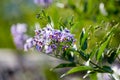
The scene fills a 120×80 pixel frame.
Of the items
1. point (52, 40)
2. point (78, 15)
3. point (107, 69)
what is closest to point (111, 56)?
point (107, 69)

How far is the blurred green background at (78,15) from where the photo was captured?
149 cm

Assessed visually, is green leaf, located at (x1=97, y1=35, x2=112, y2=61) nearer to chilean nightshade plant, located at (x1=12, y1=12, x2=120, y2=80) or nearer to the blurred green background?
chilean nightshade plant, located at (x1=12, y1=12, x2=120, y2=80)

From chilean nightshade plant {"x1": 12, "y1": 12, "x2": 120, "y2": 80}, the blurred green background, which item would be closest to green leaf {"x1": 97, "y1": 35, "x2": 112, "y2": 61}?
chilean nightshade plant {"x1": 12, "y1": 12, "x2": 120, "y2": 80}

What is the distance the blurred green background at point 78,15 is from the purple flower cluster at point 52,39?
3.0 inches

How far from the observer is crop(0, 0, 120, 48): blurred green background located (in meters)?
1.49

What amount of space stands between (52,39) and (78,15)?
30.0 inches

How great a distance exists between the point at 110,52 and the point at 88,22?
64 centimetres

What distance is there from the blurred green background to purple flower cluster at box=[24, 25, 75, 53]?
8cm

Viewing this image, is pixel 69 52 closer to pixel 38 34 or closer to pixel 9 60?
pixel 38 34

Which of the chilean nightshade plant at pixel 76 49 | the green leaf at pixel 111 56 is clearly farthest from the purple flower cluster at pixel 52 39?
the green leaf at pixel 111 56

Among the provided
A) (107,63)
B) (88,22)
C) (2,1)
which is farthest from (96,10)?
(2,1)

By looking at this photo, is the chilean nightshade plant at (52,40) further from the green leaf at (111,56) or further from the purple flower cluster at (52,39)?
the green leaf at (111,56)

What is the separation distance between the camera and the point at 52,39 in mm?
1283

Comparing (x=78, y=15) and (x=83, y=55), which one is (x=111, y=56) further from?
(x=78, y=15)
